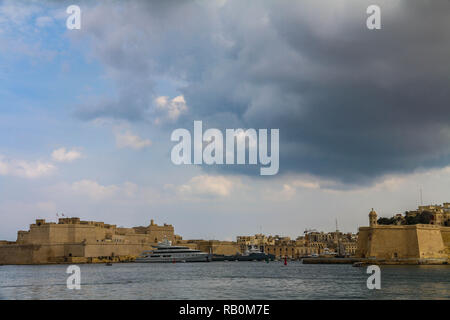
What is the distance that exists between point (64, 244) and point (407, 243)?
178 feet

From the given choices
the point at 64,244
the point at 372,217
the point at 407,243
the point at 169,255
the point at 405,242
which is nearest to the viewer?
the point at 407,243

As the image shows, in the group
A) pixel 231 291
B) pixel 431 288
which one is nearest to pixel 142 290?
pixel 231 291

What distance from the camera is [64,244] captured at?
8306 cm

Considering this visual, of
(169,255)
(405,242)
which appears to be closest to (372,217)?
(405,242)

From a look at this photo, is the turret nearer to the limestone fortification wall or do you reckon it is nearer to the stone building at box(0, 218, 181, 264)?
the limestone fortification wall

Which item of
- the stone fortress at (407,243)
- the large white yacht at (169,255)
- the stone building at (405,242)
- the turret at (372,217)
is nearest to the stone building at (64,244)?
the large white yacht at (169,255)

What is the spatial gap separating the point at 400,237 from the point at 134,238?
59109mm

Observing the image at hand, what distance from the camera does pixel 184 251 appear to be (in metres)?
92.6

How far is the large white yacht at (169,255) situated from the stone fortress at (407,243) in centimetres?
3834

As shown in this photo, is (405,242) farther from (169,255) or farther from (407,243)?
(169,255)

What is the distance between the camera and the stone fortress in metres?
57.8
